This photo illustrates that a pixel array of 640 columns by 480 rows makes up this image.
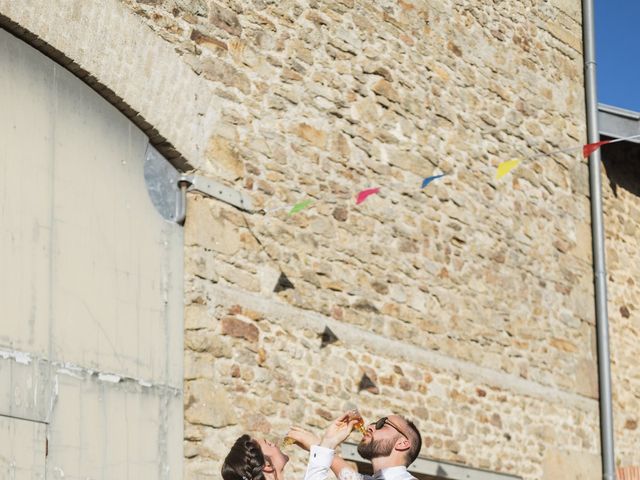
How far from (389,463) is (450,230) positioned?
15.1 ft

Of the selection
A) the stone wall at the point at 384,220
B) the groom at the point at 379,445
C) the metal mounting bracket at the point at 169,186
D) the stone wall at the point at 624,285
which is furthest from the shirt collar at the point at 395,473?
the stone wall at the point at 624,285

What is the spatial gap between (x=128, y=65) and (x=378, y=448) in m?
3.14

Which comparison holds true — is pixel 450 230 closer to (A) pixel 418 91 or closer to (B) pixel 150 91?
(A) pixel 418 91

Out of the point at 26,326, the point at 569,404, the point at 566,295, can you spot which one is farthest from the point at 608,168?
the point at 26,326

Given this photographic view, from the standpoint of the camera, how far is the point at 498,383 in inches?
356

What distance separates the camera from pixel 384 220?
27.6 ft

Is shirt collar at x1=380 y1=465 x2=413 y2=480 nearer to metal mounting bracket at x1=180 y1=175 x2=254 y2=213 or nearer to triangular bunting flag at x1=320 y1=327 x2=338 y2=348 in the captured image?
metal mounting bracket at x1=180 y1=175 x2=254 y2=213

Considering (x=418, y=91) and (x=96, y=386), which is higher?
(x=418, y=91)

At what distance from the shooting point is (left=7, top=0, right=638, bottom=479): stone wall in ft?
23.4

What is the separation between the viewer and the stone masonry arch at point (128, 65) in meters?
6.51

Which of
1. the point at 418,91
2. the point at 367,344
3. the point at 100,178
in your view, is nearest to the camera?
the point at 100,178

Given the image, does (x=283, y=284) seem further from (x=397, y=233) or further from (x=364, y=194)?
(x=397, y=233)

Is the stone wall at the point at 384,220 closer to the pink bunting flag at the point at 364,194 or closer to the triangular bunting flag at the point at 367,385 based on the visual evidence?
the triangular bunting flag at the point at 367,385

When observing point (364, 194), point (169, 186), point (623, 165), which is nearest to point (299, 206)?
point (364, 194)
